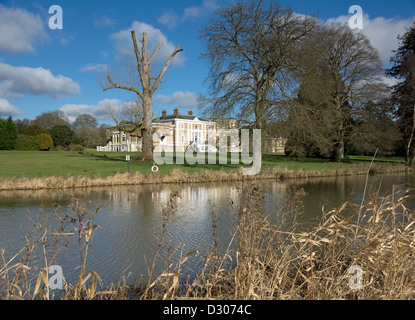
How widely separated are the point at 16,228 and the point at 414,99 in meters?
31.9

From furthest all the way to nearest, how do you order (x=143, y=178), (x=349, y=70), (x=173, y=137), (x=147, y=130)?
1. (x=173, y=137)
2. (x=349, y=70)
3. (x=147, y=130)
4. (x=143, y=178)

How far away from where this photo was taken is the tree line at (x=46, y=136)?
45.7 m

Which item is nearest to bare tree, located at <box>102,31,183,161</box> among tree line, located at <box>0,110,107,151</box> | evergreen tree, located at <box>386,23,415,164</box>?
evergreen tree, located at <box>386,23,415,164</box>

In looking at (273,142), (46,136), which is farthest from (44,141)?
(273,142)

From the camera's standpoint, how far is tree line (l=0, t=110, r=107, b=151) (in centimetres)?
4568

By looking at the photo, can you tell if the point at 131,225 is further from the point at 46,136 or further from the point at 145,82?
the point at 46,136

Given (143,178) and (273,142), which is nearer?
(143,178)

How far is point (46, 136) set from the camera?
163 feet

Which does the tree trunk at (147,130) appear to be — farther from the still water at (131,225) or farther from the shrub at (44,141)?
the shrub at (44,141)

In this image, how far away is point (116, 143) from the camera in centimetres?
5972

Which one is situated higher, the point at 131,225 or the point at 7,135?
the point at 7,135

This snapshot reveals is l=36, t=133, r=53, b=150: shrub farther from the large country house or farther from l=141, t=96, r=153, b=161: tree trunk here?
l=141, t=96, r=153, b=161: tree trunk
